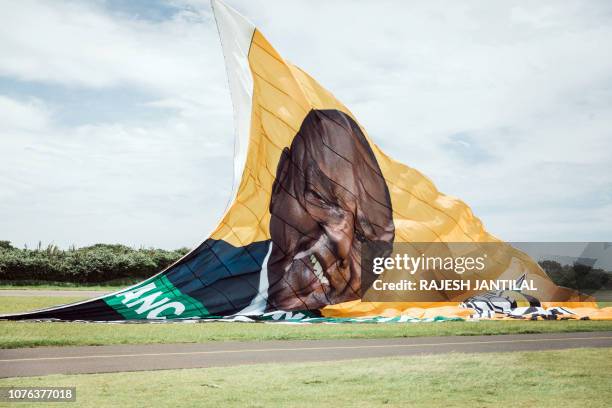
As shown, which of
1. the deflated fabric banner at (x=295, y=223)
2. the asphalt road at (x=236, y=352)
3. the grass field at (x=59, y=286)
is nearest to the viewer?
the asphalt road at (x=236, y=352)

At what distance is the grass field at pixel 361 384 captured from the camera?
6.50 metres

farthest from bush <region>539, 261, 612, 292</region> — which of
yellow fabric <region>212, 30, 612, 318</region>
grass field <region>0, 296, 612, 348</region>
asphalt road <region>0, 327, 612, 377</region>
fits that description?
asphalt road <region>0, 327, 612, 377</region>

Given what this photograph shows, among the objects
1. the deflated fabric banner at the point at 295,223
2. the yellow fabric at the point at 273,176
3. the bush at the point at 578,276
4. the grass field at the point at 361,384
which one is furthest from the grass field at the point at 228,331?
the bush at the point at 578,276

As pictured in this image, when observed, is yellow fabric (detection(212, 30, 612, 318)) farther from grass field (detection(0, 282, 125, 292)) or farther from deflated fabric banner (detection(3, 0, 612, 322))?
grass field (detection(0, 282, 125, 292))

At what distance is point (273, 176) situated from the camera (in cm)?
1655

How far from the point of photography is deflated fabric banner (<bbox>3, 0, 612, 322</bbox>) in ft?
51.2

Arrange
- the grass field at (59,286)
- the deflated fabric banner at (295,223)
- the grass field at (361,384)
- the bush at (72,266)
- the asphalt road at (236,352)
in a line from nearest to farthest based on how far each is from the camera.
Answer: the grass field at (361,384) → the asphalt road at (236,352) → the deflated fabric banner at (295,223) → the grass field at (59,286) → the bush at (72,266)

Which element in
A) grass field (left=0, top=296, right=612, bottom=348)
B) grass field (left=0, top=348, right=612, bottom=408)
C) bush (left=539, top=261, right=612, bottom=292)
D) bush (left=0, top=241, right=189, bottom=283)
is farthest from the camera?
bush (left=0, top=241, right=189, bottom=283)

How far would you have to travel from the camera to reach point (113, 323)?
13648 mm

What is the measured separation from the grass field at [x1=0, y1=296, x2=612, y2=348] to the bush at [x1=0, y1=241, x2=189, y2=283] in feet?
66.6

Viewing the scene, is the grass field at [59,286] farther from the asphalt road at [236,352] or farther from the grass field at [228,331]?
the asphalt road at [236,352]

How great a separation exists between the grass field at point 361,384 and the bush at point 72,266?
26.0 m

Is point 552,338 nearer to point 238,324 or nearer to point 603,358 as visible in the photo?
point 603,358

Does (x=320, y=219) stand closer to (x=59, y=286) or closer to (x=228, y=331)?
(x=228, y=331)
